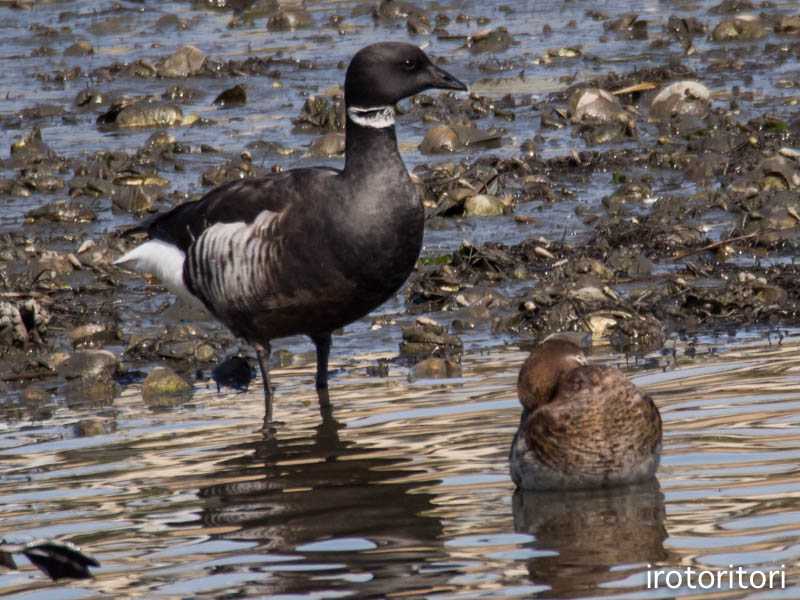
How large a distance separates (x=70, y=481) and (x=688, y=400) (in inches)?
118

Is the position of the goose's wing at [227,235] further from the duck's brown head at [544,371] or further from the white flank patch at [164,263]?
the duck's brown head at [544,371]

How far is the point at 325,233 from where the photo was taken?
7.39m

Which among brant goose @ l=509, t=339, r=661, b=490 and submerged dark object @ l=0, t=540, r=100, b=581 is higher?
submerged dark object @ l=0, t=540, r=100, b=581

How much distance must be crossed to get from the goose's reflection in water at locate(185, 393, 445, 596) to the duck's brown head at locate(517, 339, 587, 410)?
592 mm

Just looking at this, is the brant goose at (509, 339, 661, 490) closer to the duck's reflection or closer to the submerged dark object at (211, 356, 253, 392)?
the duck's reflection

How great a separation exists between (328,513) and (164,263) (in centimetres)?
320

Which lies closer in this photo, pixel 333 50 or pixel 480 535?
pixel 480 535

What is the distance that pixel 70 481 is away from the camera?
21.1 ft

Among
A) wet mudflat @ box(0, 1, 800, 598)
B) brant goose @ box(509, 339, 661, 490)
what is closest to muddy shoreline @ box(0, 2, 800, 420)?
wet mudflat @ box(0, 1, 800, 598)

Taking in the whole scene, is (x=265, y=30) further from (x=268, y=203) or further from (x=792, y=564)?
(x=792, y=564)

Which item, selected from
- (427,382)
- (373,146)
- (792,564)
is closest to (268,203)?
(373,146)

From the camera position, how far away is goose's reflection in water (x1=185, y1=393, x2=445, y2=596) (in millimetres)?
5027

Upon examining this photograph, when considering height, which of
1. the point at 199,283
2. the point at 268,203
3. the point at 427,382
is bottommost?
the point at 427,382

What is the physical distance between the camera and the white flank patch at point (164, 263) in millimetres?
8453
